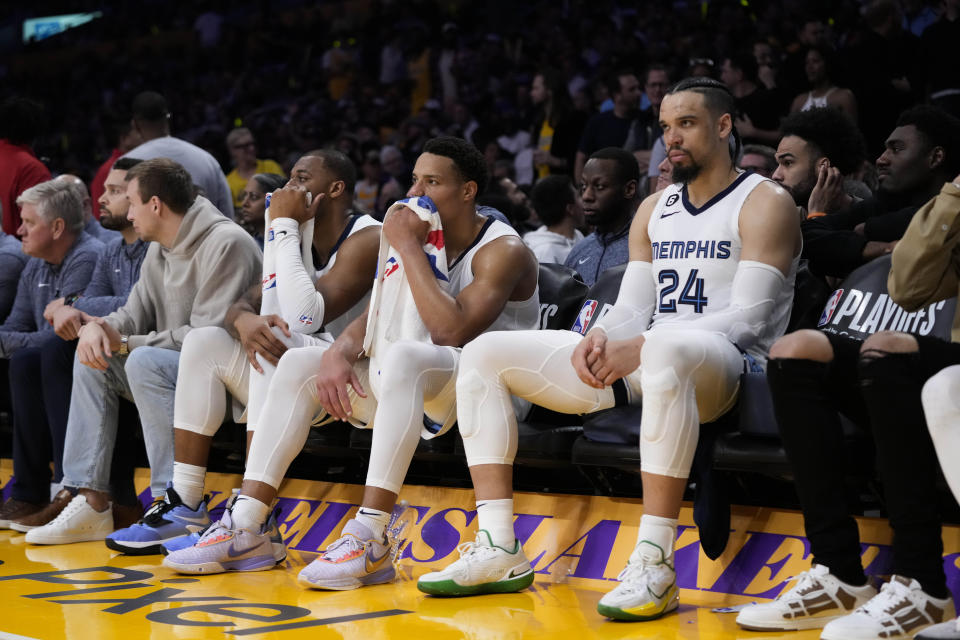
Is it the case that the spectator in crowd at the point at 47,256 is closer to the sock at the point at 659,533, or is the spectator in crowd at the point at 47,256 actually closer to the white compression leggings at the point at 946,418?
the sock at the point at 659,533

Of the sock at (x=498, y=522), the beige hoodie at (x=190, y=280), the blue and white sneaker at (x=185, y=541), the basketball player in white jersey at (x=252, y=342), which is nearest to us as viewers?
the sock at (x=498, y=522)

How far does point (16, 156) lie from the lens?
7.28 metres

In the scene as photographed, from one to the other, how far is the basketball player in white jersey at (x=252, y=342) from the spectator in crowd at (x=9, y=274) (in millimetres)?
2002

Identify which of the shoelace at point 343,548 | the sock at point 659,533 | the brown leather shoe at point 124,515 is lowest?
the brown leather shoe at point 124,515

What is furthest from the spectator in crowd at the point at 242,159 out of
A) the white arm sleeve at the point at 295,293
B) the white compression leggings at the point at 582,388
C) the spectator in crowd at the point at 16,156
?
the white compression leggings at the point at 582,388

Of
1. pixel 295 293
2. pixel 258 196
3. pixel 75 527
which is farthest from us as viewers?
pixel 258 196

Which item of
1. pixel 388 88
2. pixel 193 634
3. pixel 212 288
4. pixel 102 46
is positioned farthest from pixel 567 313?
pixel 102 46

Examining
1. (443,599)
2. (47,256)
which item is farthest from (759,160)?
(47,256)

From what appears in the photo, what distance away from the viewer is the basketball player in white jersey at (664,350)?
10.5ft

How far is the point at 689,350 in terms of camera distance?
3180mm

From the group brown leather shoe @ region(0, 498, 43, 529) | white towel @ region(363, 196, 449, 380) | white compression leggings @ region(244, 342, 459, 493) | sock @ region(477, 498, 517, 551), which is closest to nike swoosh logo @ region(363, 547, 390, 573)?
white compression leggings @ region(244, 342, 459, 493)

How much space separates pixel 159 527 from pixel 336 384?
993 millimetres

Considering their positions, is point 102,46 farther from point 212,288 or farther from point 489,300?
point 489,300

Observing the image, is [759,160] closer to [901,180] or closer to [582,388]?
[901,180]
